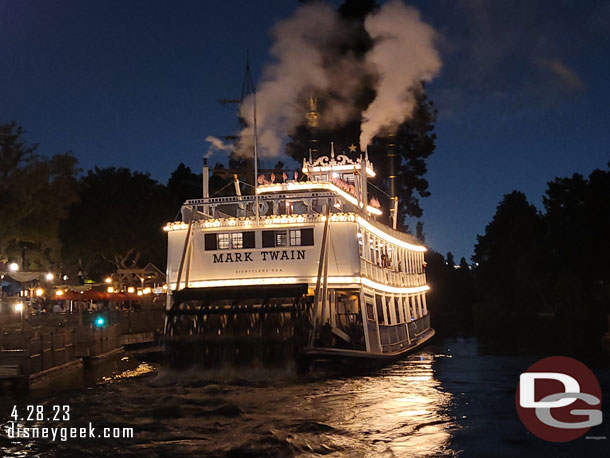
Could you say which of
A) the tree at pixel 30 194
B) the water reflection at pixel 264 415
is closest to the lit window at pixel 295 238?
the water reflection at pixel 264 415

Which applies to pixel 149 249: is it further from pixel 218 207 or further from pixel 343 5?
pixel 218 207

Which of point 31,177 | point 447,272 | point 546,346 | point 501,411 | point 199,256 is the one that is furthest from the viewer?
point 447,272

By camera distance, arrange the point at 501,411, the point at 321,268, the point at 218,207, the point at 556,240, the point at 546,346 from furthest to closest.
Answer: the point at 556,240 → the point at 546,346 → the point at 218,207 → the point at 321,268 → the point at 501,411

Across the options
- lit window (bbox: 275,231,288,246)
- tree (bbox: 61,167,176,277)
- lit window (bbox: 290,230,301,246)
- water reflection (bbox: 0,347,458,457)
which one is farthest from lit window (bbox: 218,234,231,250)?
tree (bbox: 61,167,176,277)

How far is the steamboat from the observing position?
21125 millimetres

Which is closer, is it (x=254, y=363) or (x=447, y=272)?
(x=254, y=363)

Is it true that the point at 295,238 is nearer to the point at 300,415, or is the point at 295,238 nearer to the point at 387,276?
the point at 387,276

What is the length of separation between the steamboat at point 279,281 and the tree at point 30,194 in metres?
17.6

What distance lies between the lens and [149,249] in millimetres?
56219

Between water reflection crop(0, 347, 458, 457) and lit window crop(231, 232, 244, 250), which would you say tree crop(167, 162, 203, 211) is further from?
water reflection crop(0, 347, 458, 457)

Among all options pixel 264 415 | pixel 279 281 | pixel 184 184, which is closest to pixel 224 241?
pixel 279 281

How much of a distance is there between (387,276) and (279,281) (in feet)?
20.8

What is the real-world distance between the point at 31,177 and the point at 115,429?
29428mm

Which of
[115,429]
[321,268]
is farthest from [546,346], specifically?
[115,429]
